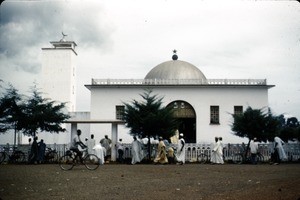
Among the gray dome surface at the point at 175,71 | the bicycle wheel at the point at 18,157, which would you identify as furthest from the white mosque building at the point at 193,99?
the bicycle wheel at the point at 18,157

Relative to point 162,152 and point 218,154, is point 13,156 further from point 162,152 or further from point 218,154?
point 218,154

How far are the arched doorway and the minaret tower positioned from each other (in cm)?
1117

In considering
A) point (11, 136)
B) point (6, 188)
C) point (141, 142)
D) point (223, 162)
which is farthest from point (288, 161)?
point (11, 136)

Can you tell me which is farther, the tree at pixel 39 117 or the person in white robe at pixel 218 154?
the tree at pixel 39 117

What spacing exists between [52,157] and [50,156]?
0.12m

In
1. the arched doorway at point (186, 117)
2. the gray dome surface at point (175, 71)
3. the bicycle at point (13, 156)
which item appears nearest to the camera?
the bicycle at point (13, 156)

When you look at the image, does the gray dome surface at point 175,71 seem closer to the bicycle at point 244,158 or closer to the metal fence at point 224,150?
the metal fence at point 224,150

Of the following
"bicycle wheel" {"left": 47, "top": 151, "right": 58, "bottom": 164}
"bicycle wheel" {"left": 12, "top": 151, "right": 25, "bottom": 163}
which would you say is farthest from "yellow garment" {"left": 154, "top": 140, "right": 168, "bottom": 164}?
"bicycle wheel" {"left": 12, "top": 151, "right": 25, "bottom": 163}

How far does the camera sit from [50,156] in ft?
65.7

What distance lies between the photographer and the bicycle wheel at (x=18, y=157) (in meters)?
19.8

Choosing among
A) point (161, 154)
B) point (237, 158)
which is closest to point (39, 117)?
point (161, 154)

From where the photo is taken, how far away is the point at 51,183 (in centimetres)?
980

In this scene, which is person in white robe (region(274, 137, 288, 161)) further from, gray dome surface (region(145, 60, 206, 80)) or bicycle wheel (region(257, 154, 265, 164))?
gray dome surface (region(145, 60, 206, 80))

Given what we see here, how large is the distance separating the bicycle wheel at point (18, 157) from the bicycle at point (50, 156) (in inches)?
52.0
